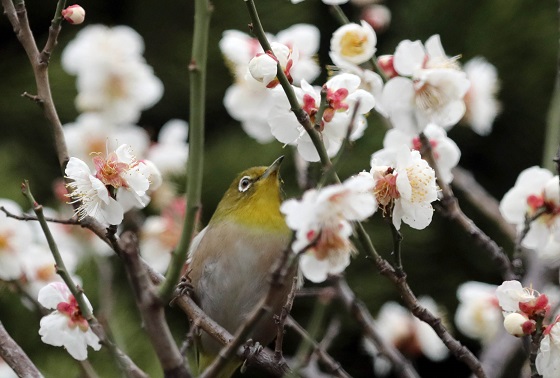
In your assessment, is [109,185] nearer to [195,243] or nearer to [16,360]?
[16,360]

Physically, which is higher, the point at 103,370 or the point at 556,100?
the point at 556,100

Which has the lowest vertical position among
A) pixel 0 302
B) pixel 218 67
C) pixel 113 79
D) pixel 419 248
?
pixel 419 248

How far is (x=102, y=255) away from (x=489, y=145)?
4.92 feet

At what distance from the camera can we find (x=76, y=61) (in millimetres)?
1981

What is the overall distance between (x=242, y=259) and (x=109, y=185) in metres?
0.66

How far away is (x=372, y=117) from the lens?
261 centimetres

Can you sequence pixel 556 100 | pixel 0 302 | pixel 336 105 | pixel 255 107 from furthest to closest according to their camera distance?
pixel 0 302 < pixel 255 107 < pixel 556 100 < pixel 336 105

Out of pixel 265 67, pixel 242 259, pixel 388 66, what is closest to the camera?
pixel 265 67

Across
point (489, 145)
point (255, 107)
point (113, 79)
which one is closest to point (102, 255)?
point (113, 79)

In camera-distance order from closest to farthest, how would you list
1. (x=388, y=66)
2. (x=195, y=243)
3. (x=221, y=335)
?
(x=221, y=335) < (x=388, y=66) < (x=195, y=243)

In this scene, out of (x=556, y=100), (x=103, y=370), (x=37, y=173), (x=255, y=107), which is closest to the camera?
(x=556, y=100)

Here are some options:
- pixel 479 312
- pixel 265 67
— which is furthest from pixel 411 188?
pixel 479 312

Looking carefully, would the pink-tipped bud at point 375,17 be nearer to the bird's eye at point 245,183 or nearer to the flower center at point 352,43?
the bird's eye at point 245,183

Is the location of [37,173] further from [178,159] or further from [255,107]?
[255,107]
